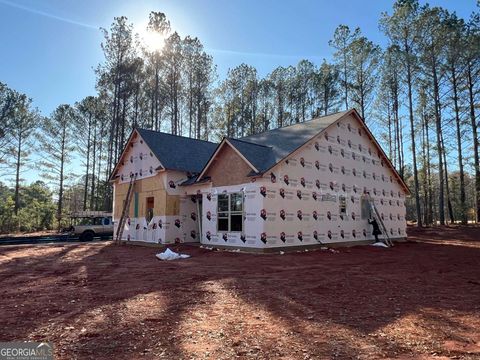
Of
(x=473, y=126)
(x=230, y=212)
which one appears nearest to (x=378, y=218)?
(x=230, y=212)

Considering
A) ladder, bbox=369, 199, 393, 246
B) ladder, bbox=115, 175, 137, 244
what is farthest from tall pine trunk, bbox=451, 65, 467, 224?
ladder, bbox=115, 175, 137, 244

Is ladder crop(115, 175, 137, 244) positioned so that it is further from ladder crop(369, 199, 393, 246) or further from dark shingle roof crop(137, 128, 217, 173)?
ladder crop(369, 199, 393, 246)

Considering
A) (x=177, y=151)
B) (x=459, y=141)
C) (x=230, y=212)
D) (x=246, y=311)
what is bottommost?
(x=246, y=311)

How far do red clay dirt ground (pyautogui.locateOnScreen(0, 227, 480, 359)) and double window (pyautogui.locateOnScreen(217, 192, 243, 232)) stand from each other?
188 inches

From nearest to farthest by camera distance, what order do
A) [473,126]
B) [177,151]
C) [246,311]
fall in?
[246,311] < [177,151] < [473,126]

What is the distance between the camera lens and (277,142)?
1705 cm

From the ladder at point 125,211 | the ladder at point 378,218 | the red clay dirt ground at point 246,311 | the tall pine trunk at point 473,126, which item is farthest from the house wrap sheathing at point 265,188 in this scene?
the tall pine trunk at point 473,126

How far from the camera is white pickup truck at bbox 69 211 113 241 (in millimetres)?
25250

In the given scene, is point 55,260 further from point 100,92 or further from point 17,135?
point 17,135

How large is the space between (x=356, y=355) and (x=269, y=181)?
1076 cm

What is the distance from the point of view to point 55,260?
12.9 metres

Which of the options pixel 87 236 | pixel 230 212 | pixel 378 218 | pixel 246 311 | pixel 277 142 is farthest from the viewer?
pixel 87 236

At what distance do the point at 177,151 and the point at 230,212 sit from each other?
6.50 metres

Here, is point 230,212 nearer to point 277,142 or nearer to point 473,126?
point 277,142
